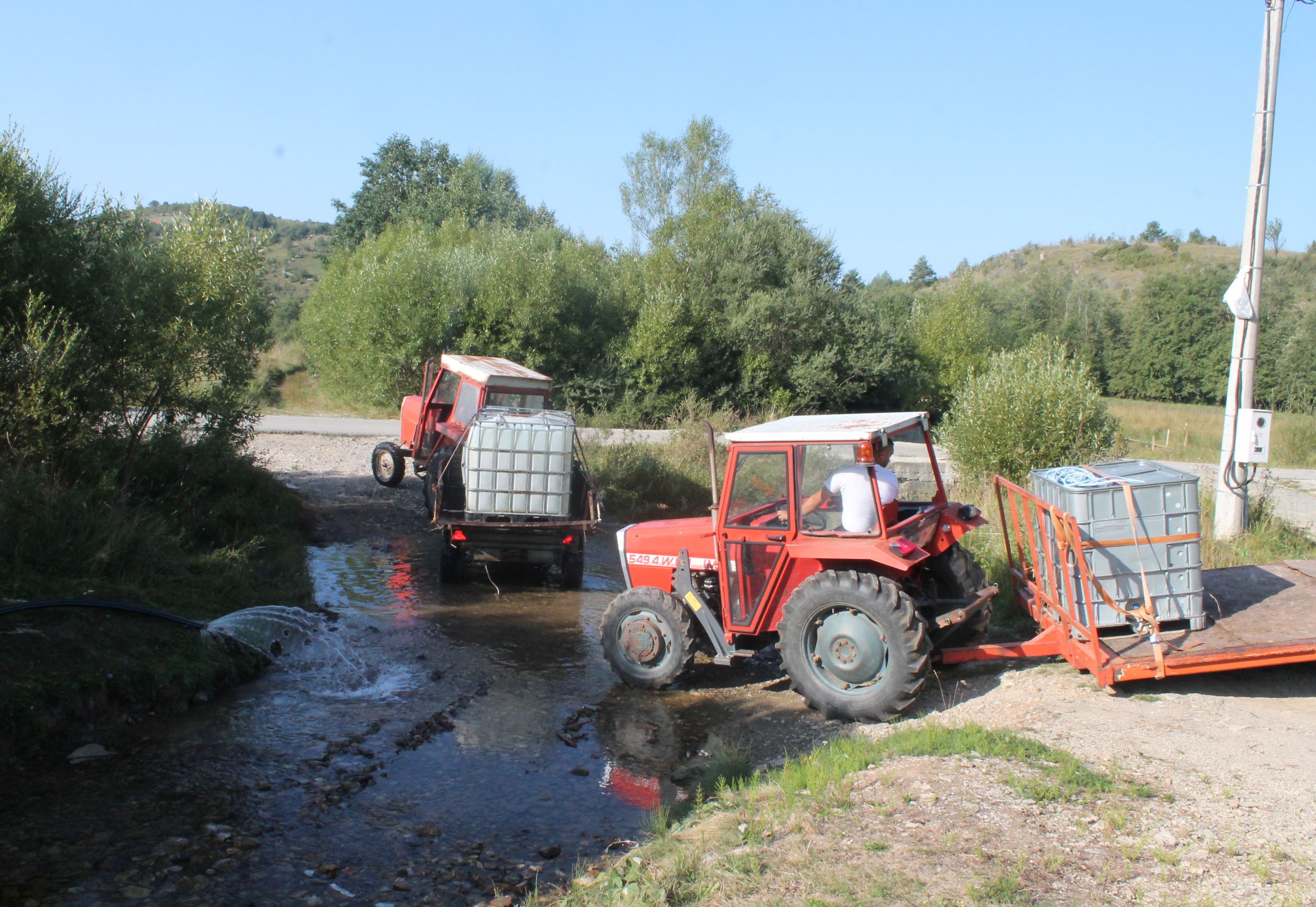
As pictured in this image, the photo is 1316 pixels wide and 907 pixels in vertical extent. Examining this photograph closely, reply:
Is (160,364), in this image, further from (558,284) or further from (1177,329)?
(1177,329)

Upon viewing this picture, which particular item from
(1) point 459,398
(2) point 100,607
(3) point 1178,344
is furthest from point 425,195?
(3) point 1178,344

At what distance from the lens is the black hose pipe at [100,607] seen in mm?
6191

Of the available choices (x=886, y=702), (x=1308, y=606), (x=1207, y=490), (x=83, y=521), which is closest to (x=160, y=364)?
(x=83, y=521)

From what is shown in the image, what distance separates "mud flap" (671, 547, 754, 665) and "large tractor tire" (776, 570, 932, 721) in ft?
1.93

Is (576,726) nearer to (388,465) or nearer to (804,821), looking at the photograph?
(804,821)

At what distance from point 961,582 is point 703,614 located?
1946 mm

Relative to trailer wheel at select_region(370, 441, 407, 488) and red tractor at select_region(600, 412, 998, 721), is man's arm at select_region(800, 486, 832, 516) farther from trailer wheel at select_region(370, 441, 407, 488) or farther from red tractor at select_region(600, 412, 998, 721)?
trailer wheel at select_region(370, 441, 407, 488)

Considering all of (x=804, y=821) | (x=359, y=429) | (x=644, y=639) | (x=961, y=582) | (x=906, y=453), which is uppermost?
(x=906, y=453)

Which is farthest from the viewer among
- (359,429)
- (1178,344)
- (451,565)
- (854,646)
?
(1178,344)

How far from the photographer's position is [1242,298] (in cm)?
906

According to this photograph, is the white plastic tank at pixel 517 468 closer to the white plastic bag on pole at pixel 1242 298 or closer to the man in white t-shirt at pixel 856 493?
the man in white t-shirt at pixel 856 493

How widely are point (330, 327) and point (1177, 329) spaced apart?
51186 millimetres

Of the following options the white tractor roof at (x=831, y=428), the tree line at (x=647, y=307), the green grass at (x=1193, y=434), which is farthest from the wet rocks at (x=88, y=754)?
the tree line at (x=647, y=307)

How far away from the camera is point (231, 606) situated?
8211 mm
